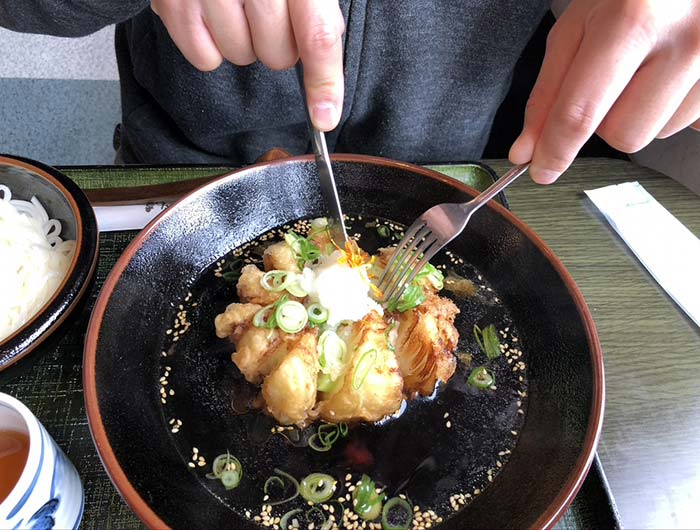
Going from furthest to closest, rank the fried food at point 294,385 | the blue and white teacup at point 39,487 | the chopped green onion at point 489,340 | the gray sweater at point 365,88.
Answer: the gray sweater at point 365,88 → the chopped green onion at point 489,340 → the fried food at point 294,385 → the blue and white teacup at point 39,487

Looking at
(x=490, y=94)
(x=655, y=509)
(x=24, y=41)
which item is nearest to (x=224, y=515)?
(x=655, y=509)

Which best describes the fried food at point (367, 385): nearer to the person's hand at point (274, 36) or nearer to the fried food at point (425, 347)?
the fried food at point (425, 347)

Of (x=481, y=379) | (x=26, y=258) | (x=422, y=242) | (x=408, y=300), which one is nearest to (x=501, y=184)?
(x=422, y=242)

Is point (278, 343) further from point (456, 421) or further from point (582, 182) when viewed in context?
point (582, 182)

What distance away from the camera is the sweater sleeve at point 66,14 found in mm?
1294

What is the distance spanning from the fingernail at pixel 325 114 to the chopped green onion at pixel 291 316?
1.43 feet

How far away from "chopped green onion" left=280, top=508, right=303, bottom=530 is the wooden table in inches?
29.0

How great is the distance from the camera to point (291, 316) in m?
1.29

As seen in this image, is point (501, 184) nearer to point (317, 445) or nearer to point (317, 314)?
point (317, 314)

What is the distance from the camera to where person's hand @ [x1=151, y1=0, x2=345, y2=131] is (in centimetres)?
105

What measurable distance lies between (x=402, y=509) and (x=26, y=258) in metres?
1.14

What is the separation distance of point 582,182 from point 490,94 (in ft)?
1.60

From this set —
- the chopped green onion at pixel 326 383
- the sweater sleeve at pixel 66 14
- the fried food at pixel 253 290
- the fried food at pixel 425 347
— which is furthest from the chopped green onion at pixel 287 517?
the sweater sleeve at pixel 66 14

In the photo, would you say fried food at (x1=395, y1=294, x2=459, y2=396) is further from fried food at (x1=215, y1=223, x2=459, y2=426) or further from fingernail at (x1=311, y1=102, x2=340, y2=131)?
fingernail at (x1=311, y1=102, x2=340, y2=131)
